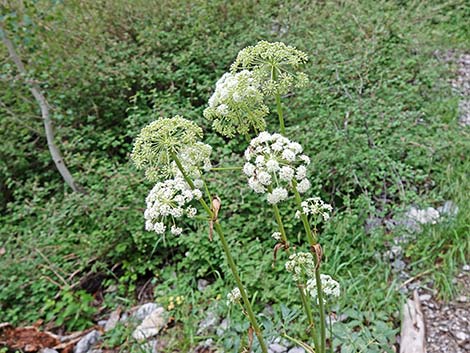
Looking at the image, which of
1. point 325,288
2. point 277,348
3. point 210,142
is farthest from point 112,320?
point 325,288

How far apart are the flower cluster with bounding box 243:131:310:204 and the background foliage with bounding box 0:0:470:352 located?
110cm

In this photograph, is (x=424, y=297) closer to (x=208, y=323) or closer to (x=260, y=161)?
(x=208, y=323)

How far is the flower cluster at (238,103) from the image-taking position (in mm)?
1056

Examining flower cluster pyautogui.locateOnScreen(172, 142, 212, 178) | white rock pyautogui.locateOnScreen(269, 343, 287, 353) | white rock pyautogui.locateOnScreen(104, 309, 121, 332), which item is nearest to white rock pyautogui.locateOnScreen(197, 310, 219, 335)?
white rock pyautogui.locateOnScreen(269, 343, 287, 353)

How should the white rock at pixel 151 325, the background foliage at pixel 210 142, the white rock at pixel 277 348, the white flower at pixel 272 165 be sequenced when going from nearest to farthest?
the white flower at pixel 272 165, the white rock at pixel 277 348, the white rock at pixel 151 325, the background foliage at pixel 210 142

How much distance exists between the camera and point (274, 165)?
95cm

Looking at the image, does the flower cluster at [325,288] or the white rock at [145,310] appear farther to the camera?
the white rock at [145,310]

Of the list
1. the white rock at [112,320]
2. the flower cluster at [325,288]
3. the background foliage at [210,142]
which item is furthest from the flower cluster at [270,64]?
the white rock at [112,320]

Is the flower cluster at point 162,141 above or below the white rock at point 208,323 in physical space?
above

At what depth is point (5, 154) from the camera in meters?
3.58

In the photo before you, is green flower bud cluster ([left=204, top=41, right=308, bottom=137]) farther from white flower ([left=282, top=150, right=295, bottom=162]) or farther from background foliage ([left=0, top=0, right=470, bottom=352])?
background foliage ([left=0, top=0, right=470, bottom=352])

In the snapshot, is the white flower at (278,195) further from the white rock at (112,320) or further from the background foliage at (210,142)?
the white rock at (112,320)

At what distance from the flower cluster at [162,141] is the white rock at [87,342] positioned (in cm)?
188

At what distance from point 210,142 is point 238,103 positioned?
2.24 metres
